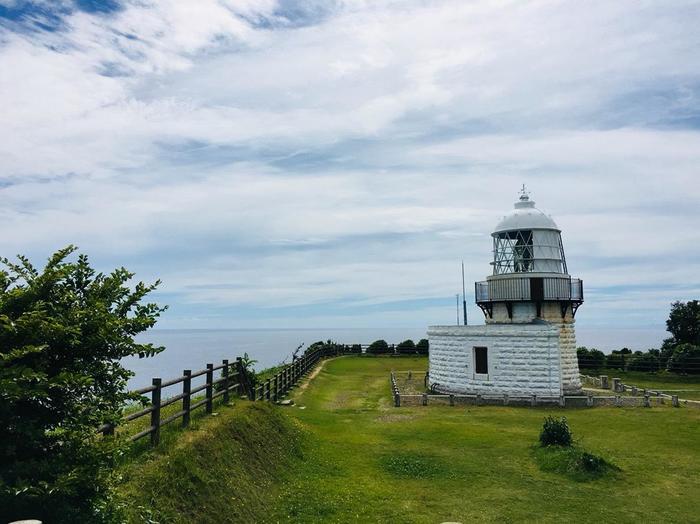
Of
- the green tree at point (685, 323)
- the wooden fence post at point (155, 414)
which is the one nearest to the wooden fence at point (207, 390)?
Answer: the wooden fence post at point (155, 414)

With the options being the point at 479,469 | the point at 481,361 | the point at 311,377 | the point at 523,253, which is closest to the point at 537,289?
the point at 523,253

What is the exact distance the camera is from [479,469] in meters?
13.8

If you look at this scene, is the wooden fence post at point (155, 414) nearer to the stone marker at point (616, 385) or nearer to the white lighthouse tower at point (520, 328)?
the white lighthouse tower at point (520, 328)

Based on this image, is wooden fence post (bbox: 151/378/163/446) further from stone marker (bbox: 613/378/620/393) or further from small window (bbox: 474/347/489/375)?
stone marker (bbox: 613/378/620/393)

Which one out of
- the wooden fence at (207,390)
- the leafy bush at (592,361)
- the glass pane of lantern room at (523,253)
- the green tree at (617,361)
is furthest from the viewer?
the leafy bush at (592,361)

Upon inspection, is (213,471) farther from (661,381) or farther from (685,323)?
(685,323)

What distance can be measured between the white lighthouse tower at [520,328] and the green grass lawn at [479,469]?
11.2 feet

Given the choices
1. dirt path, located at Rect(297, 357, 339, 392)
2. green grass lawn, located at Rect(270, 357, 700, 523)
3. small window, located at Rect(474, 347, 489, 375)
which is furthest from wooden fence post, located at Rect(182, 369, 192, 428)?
small window, located at Rect(474, 347, 489, 375)

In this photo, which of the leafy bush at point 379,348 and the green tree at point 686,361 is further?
the leafy bush at point 379,348

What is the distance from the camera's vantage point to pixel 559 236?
30.4m

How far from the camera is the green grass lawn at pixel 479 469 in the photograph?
430 inches

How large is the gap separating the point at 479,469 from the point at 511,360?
526 inches

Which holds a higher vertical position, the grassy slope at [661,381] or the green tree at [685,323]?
the green tree at [685,323]

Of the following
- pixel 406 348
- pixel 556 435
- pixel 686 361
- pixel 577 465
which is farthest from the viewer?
pixel 406 348
